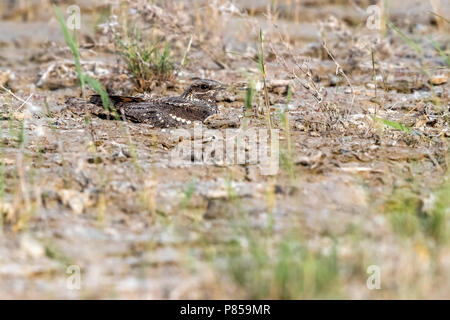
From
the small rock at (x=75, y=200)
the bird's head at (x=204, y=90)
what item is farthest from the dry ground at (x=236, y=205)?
the bird's head at (x=204, y=90)

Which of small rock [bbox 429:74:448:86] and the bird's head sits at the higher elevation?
small rock [bbox 429:74:448:86]

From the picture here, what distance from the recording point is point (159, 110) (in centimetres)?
453

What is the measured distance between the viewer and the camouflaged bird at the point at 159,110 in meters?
4.50

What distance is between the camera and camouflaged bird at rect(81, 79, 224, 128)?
177 inches

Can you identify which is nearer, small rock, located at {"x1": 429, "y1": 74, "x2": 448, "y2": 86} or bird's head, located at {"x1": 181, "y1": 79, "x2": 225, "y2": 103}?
bird's head, located at {"x1": 181, "y1": 79, "x2": 225, "y2": 103}

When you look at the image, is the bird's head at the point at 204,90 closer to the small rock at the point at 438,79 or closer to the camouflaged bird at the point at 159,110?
the camouflaged bird at the point at 159,110

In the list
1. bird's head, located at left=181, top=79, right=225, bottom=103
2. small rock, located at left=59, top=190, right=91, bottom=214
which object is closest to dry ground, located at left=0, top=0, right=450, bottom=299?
small rock, located at left=59, top=190, right=91, bottom=214

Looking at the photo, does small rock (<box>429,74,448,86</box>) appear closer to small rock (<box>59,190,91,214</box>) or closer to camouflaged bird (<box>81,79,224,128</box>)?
camouflaged bird (<box>81,79,224,128</box>)

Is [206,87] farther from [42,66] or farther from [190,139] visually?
[42,66]

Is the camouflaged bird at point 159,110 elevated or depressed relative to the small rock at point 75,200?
elevated
